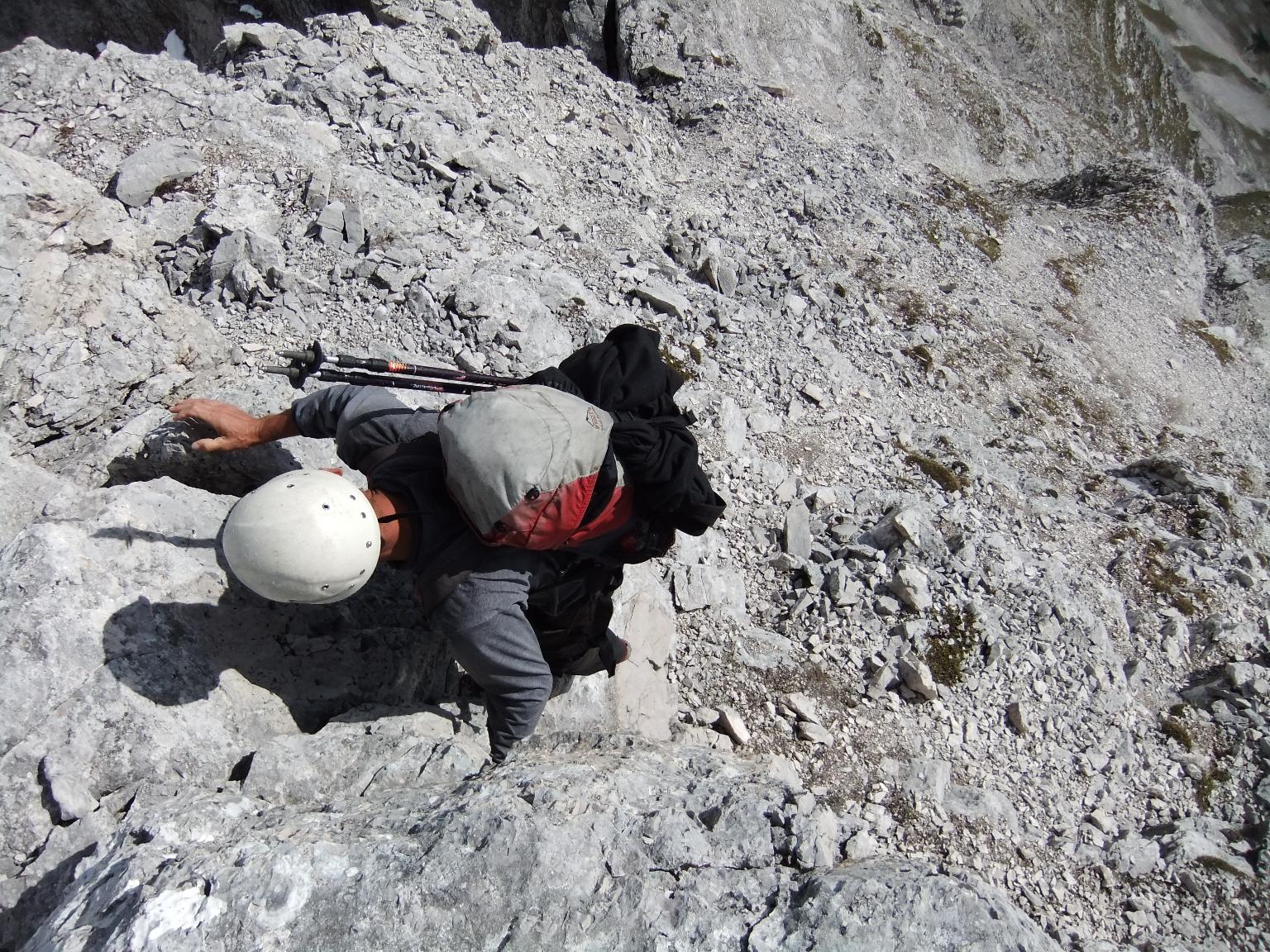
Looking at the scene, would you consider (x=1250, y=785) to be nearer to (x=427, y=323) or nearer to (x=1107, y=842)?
(x=1107, y=842)

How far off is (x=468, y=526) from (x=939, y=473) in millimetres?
8238

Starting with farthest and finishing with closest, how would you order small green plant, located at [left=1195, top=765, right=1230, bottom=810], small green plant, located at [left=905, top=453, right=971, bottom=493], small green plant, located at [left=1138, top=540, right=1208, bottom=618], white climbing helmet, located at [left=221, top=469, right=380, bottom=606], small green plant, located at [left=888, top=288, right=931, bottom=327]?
1. small green plant, located at [left=888, top=288, right=931, bottom=327]
2. small green plant, located at [left=905, top=453, right=971, bottom=493]
3. small green plant, located at [left=1138, top=540, right=1208, bottom=618]
4. small green plant, located at [left=1195, top=765, right=1230, bottom=810]
5. white climbing helmet, located at [left=221, top=469, right=380, bottom=606]

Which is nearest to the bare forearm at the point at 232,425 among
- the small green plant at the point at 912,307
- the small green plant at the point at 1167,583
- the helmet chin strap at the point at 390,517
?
the helmet chin strap at the point at 390,517

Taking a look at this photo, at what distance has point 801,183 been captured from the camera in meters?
17.0

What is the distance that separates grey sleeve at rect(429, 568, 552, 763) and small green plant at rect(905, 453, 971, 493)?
777 centimetres

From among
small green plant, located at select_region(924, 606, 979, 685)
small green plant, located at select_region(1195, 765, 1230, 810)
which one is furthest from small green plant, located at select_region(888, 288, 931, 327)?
small green plant, located at select_region(1195, 765, 1230, 810)

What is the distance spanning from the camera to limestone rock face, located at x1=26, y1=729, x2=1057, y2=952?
357 cm

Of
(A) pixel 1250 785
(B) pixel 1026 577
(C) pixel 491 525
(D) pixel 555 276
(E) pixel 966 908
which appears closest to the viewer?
(E) pixel 966 908

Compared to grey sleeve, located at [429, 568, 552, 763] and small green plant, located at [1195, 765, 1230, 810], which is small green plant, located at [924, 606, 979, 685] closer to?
small green plant, located at [1195, 765, 1230, 810]

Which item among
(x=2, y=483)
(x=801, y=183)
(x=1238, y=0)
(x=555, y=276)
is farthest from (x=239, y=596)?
(x=1238, y=0)

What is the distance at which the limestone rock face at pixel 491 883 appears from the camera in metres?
Result: 3.57

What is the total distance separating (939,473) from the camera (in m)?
11.2

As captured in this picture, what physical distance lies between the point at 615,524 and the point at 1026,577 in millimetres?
6346

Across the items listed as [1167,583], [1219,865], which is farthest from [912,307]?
[1219,865]
